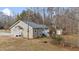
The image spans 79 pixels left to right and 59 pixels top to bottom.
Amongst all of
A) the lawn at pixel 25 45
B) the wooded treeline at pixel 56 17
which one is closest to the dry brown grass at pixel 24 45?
the lawn at pixel 25 45

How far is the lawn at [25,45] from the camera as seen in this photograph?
2.16 meters

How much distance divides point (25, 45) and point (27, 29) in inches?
7.2

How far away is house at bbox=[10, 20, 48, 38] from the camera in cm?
216

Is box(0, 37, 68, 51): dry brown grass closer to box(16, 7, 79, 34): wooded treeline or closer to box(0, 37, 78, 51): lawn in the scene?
box(0, 37, 78, 51): lawn

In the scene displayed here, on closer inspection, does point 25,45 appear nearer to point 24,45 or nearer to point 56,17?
point 24,45

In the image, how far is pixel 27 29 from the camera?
2170 mm

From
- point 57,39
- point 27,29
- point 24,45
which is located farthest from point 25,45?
point 57,39

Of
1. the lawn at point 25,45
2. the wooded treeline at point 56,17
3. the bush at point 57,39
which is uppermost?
the wooded treeline at point 56,17

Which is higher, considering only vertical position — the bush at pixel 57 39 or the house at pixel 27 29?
the house at pixel 27 29

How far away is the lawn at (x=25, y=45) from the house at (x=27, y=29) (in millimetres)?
57

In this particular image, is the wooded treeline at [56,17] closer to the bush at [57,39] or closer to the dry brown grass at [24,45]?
the bush at [57,39]

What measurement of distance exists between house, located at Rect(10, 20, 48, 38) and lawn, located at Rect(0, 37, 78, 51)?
2.2 inches

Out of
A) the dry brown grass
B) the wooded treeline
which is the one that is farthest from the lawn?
the wooded treeline
